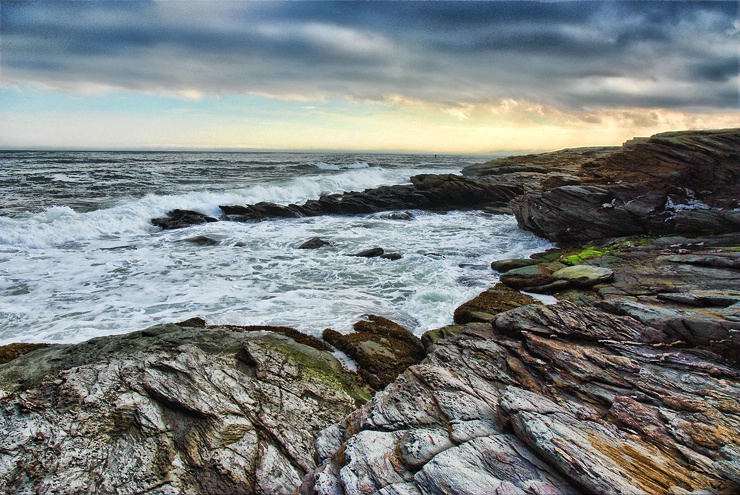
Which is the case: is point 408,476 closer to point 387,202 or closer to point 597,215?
point 597,215

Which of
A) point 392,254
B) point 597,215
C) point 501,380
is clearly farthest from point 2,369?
point 597,215

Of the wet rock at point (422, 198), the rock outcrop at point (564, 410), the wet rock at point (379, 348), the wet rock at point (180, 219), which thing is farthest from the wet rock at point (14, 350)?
the wet rock at point (422, 198)

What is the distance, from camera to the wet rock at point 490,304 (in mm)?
11148

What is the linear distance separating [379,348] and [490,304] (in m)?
4.08

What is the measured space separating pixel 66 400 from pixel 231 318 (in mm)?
5310

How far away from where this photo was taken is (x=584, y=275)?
1320 cm

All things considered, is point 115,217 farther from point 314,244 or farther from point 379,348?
point 379,348

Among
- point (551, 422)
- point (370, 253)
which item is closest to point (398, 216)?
point (370, 253)

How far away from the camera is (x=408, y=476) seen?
15.6ft

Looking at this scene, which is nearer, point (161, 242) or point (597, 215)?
point (597, 215)

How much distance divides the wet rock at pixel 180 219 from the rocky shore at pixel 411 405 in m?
18.1

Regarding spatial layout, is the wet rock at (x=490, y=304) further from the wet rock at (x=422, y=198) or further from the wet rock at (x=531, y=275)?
the wet rock at (x=422, y=198)

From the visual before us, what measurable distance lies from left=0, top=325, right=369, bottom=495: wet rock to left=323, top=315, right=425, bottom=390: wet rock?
0.68m

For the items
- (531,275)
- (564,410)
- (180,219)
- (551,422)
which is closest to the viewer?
(551,422)
